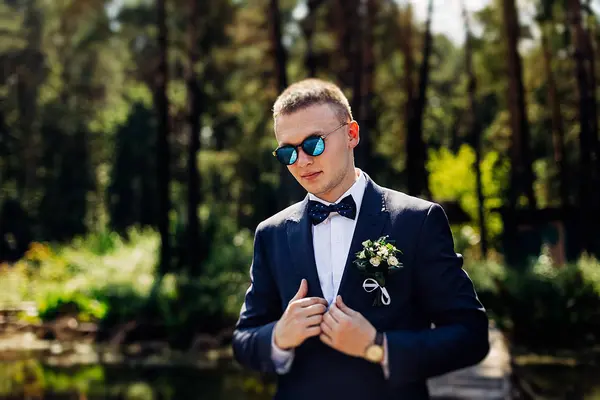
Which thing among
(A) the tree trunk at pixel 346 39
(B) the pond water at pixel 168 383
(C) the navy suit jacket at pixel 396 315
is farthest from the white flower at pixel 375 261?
(A) the tree trunk at pixel 346 39

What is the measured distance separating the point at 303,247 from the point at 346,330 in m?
0.43

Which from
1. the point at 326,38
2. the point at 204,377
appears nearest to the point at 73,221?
the point at 326,38

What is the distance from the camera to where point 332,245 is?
112 inches

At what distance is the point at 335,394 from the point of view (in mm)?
2676

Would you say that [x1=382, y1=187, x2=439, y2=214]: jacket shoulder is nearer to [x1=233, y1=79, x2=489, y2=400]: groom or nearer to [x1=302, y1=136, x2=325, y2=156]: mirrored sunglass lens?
[x1=233, y1=79, x2=489, y2=400]: groom

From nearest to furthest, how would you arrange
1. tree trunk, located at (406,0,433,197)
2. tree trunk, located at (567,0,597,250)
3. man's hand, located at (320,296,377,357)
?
man's hand, located at (320,296,377,357) < tree trunk, located at (567,0,597,250) < tree trunk, located at (406,0,433,197)

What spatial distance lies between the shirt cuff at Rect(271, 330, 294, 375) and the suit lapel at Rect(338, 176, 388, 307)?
0.28m

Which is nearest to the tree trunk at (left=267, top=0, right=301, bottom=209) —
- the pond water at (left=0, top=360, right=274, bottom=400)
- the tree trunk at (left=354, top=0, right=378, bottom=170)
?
the tree trunk at (left=354, top=0, right=378, bottom=170)

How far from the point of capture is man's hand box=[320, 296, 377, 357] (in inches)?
99.1

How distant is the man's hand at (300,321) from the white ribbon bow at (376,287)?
16cm

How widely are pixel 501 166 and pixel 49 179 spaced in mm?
27956

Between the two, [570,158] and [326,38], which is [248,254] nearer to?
[326,38]

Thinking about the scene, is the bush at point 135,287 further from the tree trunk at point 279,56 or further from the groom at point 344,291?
the groom at point 344,291

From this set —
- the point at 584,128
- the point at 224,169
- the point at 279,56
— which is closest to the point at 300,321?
the point at 279,56
